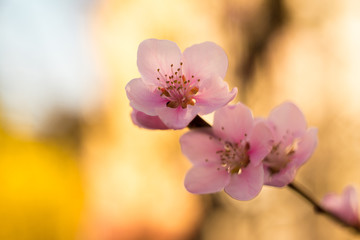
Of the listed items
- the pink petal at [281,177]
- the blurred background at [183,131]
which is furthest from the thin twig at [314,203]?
the blurred background at [183,131]

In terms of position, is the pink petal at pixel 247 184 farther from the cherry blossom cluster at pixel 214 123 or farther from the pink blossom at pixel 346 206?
the pink blossom at pixel 346 206

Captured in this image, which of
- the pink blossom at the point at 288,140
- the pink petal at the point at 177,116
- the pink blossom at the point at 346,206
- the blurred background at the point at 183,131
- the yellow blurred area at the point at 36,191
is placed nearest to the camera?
the pink petal at the point at 177,116

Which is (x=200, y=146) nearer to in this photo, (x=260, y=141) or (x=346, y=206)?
(x=260, y=141)

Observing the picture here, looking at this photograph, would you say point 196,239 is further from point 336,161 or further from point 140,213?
point 336,161

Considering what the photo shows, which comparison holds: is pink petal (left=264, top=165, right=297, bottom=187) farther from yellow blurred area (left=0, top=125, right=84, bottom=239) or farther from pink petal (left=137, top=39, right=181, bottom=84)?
yellow blurred area (left=0, top=125, right=84, bottom=239)

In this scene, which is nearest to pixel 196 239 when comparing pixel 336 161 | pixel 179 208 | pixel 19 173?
pixel 179 208

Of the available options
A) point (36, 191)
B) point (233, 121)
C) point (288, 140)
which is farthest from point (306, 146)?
point (36, 191)

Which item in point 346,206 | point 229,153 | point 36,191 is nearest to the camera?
point 229,153
